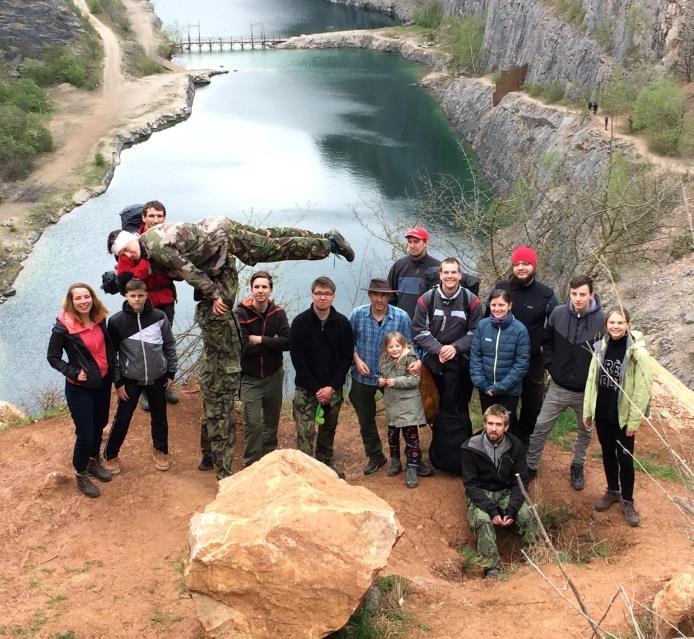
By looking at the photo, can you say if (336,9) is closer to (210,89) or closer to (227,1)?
(227,1)

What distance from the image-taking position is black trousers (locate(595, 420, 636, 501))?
235 inches

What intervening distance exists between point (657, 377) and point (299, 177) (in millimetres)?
21911

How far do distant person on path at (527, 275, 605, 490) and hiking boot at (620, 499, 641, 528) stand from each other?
1.78 feet

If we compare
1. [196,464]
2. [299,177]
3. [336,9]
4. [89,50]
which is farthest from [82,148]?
[336,9]

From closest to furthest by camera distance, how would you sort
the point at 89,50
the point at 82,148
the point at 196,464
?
the point at 196,464 < the point at 82,148 < the point at 89,50

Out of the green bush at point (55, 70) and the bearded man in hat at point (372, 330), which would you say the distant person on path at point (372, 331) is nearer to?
the bearded man in hat at point (372, 330)

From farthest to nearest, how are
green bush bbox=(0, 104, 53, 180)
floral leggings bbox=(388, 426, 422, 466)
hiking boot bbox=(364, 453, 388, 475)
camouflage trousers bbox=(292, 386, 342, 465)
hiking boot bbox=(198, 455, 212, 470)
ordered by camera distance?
1. green bush bbox=(0, 104, 53, 180)
2. hiking boot bbox=(364, 453, 388, 475)
3. hiking boot bbox=(198, 455, 212, 470)
4. floral leggings bbox=(388, 426, 422, 466)
5. camouflage trousers bbox=(292, 386, 342, 465)

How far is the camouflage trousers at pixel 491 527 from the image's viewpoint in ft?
18.9

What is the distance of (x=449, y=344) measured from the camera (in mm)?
6547

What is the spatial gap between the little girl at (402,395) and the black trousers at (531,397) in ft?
3.31

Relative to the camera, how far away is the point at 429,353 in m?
6.55

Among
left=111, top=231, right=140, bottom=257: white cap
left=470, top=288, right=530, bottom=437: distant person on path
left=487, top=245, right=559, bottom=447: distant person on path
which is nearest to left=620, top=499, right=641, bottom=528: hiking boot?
left=470, top=288, right=530, bottom=437: distant person on path

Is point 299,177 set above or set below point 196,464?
below

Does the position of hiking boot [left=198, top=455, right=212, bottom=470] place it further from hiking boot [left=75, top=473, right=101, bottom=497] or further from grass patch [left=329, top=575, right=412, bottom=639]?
grass patch [left=329, top=575, right=412, bottom=639]
